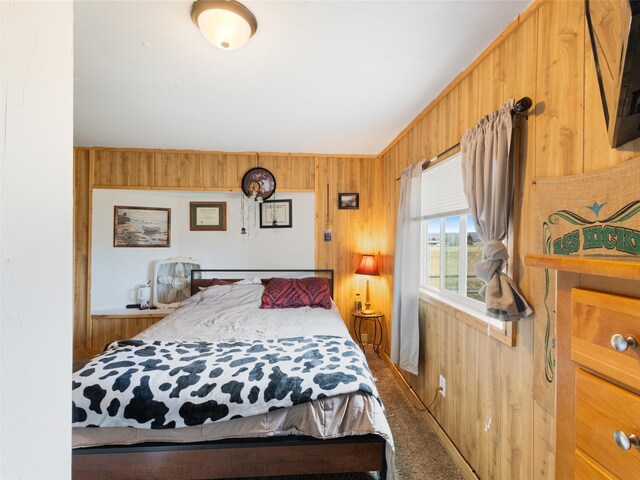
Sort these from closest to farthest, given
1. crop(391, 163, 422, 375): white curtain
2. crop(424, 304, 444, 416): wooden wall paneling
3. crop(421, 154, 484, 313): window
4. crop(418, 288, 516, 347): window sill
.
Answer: crop(418, 288, 516, 347): window sill → crop(421, 154, 484, 313): window → crop(424, 304, 444, 416): wooden wall paneling → crop(391, 163, 422, 375): white curtain

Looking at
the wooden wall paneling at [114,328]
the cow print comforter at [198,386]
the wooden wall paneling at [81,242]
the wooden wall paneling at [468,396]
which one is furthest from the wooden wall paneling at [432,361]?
the wooden wall paneling at [81,242]

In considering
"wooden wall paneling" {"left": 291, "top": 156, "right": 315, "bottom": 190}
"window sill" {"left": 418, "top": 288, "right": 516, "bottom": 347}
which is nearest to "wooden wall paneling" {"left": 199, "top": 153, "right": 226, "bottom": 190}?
"wooden wall paneling" {"left": 291, "top": 156, "right": 315, "bottom": 190}

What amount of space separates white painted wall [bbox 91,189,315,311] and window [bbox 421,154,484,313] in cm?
156

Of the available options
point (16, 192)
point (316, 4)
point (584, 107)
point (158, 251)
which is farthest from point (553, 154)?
point (158, 251)

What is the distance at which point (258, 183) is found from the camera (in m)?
3.68

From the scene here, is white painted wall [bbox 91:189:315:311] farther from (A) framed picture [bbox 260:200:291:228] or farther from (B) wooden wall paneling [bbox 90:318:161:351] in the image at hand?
(B) wooden wall paneling [bbox 90:318:161:351]

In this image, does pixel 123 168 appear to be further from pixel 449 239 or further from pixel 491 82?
pixel 491 82

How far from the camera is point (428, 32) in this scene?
1.53 meters

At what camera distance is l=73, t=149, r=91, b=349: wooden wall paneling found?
350 centimetres

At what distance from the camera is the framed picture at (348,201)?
3.78m

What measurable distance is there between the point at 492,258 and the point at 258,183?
2867 millimetres

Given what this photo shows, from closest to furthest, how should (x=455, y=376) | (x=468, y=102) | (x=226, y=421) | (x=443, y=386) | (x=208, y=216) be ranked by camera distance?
(x=226, y=421) < (x=468, y=102) < (x=455, y=376) < (x=443, y=386) < (x=208, y=216)

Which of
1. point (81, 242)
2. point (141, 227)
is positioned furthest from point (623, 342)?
point (81, 242)

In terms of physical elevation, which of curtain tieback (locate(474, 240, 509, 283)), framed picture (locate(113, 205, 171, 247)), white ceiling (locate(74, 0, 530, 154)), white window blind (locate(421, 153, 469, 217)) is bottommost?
curtain tieback (locate(474, 240, 509, 283))
